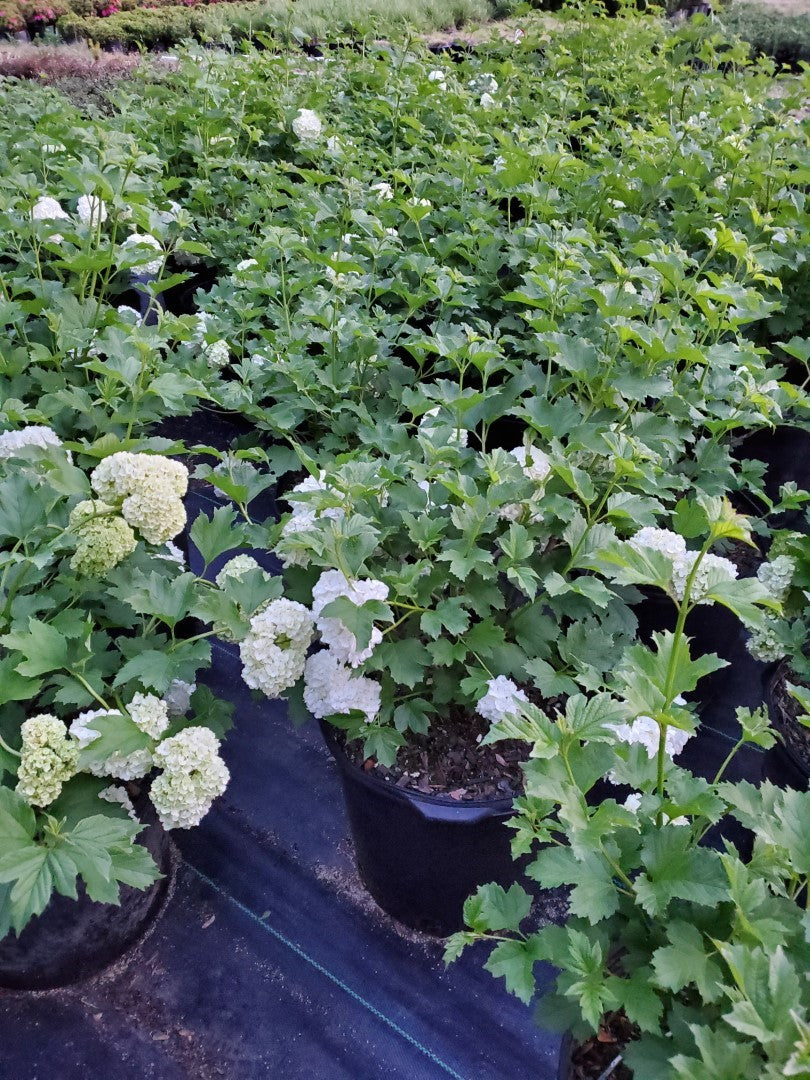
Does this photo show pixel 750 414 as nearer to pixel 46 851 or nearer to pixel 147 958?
pixel 46 851

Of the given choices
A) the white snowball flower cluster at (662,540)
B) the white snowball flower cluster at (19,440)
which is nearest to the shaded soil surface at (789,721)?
the white snowball flower cluster at (662,540)

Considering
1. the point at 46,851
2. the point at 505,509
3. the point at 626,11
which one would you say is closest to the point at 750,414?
the point at 505,509

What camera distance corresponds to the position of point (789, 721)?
1.88 meters

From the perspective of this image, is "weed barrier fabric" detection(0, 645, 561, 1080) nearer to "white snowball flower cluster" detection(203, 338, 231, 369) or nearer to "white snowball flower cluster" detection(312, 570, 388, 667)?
"white snowball flower cluster" detection(312, 570, 388, 667)

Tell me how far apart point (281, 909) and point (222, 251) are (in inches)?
90.8

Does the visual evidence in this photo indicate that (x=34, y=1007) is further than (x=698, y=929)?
Yes

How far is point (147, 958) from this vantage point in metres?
1.74

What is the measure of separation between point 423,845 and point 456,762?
0.17m

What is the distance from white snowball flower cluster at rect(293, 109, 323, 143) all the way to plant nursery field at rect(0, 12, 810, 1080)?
3.56ft

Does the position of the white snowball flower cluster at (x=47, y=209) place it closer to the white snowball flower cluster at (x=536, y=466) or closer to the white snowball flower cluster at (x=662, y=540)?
the white snowball flower cluster at (x=536, y=466)

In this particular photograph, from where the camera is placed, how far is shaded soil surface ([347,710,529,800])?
1563mm

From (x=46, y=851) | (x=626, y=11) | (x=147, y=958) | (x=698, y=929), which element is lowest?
(x=147, y=958)

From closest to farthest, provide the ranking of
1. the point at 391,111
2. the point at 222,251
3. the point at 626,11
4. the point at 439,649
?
the point at 439,649, the point at 222,251, the point at 391,111, the point at 626,11

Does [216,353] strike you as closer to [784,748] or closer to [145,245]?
[145,245]
